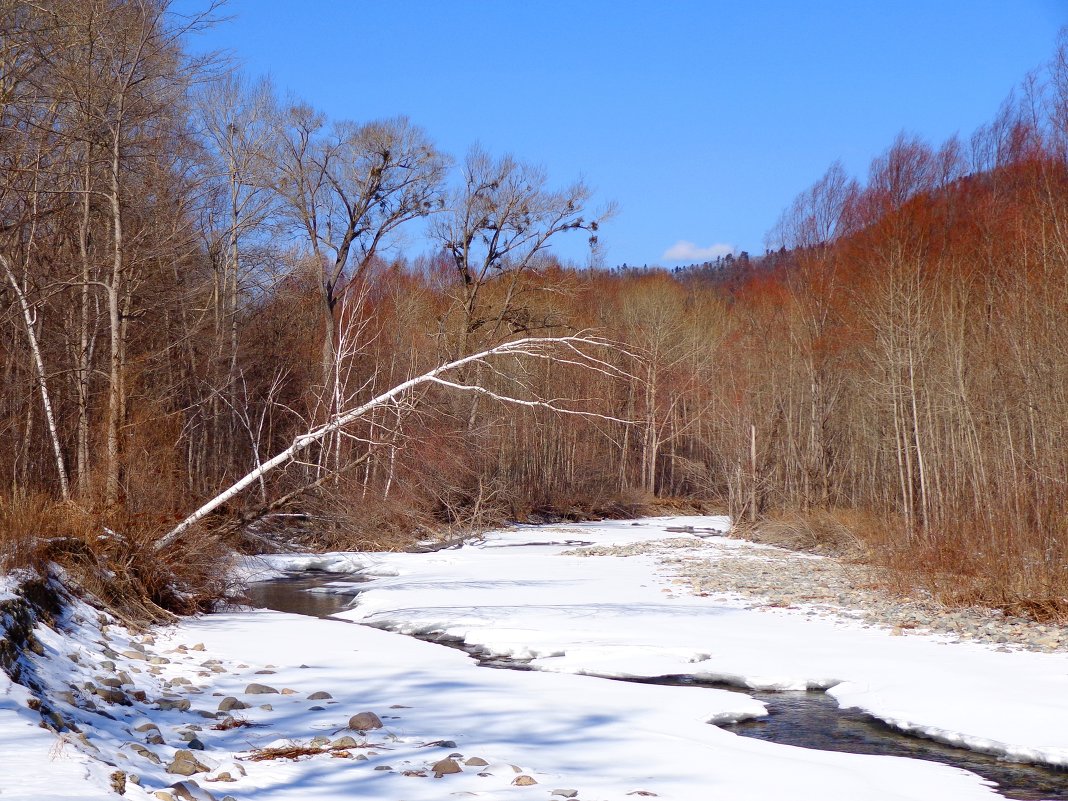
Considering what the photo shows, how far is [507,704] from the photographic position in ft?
25.2

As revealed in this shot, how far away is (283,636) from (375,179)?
23.7m

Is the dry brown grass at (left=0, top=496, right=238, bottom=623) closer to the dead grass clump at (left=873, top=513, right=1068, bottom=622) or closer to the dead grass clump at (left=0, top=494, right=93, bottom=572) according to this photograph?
the dead grass clump at (left=0, top=494, right=93, bottom=572)

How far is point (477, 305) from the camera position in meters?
34.0

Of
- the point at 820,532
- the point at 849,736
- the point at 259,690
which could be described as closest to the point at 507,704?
the point at 259,690

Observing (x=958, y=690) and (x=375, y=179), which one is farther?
(x=375, y=179)

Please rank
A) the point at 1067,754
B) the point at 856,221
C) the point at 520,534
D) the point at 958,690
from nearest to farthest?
the point at 1067,754 → the point at 958,690 → the point at 520,534 → the point at 856,221

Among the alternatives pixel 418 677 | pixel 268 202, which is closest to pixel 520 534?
pixel 268 202

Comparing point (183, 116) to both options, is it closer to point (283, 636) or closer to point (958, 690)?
point (283, 636)

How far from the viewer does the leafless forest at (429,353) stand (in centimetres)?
1284

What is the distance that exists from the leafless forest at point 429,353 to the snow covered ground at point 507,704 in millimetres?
2367

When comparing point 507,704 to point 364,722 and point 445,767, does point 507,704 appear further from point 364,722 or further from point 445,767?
point 445,767

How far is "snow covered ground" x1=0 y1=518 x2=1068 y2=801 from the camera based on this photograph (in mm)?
5273

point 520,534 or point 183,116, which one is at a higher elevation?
point 183,116

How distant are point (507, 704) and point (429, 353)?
22.0 m
